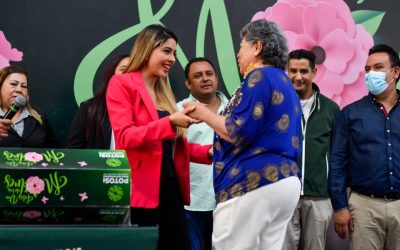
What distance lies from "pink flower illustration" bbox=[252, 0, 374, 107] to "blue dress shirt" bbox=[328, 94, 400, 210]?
555 mm

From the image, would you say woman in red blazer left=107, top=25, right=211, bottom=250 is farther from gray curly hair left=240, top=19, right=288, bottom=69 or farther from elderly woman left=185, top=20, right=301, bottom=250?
gray curly hair left=240, top=19, right=288, bottom=69

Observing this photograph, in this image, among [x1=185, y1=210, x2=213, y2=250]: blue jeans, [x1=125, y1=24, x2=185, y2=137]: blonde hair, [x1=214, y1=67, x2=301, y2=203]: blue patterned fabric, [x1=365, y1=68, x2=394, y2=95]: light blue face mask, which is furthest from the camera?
[x1=185, y1=210, x2=213, y2=250]: blue jeans

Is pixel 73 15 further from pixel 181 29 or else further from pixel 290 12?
pixel 290 12

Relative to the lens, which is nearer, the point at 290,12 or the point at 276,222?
the point at 276,222

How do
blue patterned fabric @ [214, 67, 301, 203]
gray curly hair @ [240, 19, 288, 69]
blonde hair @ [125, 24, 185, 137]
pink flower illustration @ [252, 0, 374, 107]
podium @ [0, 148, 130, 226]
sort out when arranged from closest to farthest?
podium @ [0, 148, 130, 226]
blue patterned fabric @ [214, 67, 301, 203]
gray curly hair @ [240, 19, 288, 69]
blonde hair @ [125, 24, 185, 137]
pink flower illustration @ [252, 0, 374, 107]

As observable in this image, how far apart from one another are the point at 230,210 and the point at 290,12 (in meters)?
2.31

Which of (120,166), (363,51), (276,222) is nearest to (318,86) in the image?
(363,51)

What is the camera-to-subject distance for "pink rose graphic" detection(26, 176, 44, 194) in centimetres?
223

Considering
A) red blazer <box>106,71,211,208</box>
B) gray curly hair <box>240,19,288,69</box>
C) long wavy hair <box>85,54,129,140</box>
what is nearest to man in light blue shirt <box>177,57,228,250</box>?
long wavy hair <box>85,54,129,140</box>

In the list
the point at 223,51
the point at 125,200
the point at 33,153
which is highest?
the point at 223,51

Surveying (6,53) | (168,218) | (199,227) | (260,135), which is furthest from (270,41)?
(6,53)

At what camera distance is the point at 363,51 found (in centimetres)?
487

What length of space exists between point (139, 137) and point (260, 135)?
1.75 ft

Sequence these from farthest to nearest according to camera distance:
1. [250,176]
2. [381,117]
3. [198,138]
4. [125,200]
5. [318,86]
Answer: [318,86], [198,138], [381,117], [250,176], [125,200]
